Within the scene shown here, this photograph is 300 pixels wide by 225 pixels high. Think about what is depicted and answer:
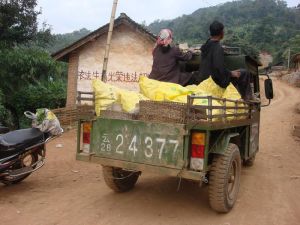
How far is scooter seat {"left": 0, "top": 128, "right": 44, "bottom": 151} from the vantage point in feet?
17.6

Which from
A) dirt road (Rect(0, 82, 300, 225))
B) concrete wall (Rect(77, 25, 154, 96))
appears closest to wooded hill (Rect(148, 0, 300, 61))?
concrete wall (Rect(77, 25, 154, 96))

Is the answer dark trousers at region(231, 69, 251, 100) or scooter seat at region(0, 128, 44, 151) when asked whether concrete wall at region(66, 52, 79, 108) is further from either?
dark trousers at region(231, 69, 251, 100)

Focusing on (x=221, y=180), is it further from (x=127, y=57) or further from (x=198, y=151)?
(x=127, y=57)

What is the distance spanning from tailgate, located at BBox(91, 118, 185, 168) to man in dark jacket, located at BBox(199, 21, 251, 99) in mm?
1406

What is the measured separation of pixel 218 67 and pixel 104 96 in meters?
1.63

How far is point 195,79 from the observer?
5.89m

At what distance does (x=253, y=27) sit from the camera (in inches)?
2506

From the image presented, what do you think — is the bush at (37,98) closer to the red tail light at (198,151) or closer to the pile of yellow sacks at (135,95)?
the pile of yellow sacks at (135,95)

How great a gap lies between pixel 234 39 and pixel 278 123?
38.5m

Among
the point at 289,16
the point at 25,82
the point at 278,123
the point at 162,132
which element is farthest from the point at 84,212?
the point at 289,16

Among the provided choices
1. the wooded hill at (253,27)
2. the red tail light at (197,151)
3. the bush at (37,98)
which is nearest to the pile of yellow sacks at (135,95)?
the red tail light at (197,151)

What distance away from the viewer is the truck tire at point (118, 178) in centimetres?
532

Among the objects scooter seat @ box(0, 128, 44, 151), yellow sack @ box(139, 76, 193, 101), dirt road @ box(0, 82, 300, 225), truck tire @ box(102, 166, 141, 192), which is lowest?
dirt road @ box(0, 82, 300, 225)

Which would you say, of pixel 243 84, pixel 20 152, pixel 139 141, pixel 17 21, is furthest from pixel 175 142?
pixel 17 21
